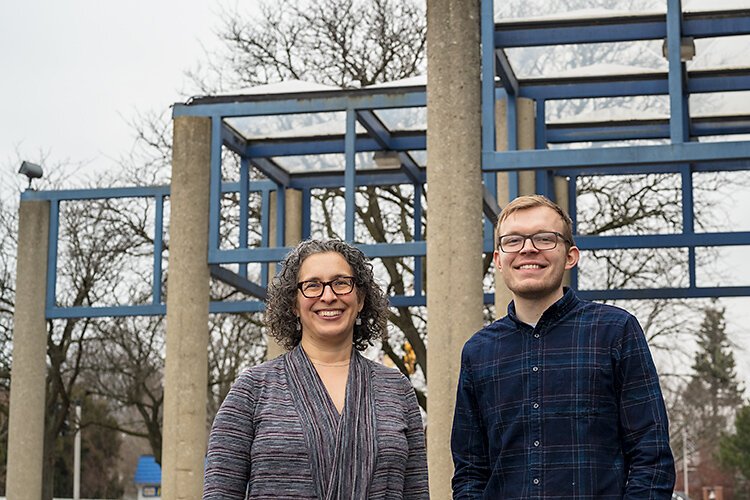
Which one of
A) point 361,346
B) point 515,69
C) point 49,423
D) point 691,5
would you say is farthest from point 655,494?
point 49,423

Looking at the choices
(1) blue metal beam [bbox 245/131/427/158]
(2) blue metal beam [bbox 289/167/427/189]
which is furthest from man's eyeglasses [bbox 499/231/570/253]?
(2) blue metal beam [bbox 289/167/427/189]

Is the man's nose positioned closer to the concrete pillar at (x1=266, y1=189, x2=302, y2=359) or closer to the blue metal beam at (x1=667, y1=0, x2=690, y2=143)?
the blue metal beam at (x1=667, y1=0, x2=690, y2=143)

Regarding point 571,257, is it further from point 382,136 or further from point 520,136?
point 382,136

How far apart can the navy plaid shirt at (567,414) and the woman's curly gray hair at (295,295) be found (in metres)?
0.35

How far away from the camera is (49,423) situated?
2620cm

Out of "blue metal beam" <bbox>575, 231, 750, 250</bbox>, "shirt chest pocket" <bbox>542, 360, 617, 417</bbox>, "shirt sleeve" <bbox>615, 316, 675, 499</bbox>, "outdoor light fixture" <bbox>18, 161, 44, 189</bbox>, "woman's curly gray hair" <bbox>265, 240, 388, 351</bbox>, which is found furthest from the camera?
"outdoor light fixture" <bbox>18, 161, 44, 189</bbox>

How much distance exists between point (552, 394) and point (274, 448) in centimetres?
82

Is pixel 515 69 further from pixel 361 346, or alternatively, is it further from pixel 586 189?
pixel 361 346

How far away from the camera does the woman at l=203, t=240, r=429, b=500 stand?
385 cm

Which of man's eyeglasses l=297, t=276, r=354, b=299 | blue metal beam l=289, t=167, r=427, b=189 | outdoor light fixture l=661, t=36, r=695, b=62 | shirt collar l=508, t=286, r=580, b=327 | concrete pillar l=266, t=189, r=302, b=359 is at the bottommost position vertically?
shirt collar l=508, t=286, r=580, b=327

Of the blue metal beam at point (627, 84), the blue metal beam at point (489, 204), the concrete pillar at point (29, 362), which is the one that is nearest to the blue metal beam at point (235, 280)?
the blue metal beam at point (489, 204)

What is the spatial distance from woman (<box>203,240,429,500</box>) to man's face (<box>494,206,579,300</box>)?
0.44 metres

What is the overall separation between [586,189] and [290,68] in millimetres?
5750

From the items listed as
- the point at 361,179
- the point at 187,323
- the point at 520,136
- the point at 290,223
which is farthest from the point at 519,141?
the point at 290,223
